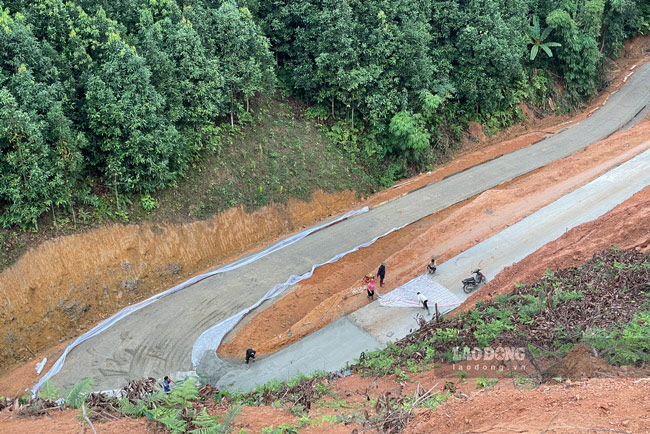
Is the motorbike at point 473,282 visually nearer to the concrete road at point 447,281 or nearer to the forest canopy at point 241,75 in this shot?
the concrete road at point 447,281

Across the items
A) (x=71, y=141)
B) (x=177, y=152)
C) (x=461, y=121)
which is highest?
(x=71, y=141)

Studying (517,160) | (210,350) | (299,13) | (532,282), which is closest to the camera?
(532,282)

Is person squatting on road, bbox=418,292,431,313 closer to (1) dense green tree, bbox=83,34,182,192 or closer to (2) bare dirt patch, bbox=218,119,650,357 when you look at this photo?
(2) bare dirt patch, bbox=218,119,650,357

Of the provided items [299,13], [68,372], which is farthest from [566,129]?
[68,372]

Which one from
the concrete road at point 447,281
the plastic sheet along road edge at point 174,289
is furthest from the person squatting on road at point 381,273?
the plastic sheet along road edge at point 174,289

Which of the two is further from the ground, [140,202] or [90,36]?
[90,36]

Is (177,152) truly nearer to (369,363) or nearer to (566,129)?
(369,363)

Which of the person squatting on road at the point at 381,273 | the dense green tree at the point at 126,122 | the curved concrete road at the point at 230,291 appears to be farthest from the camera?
the dense green tree at the point at 126,122
